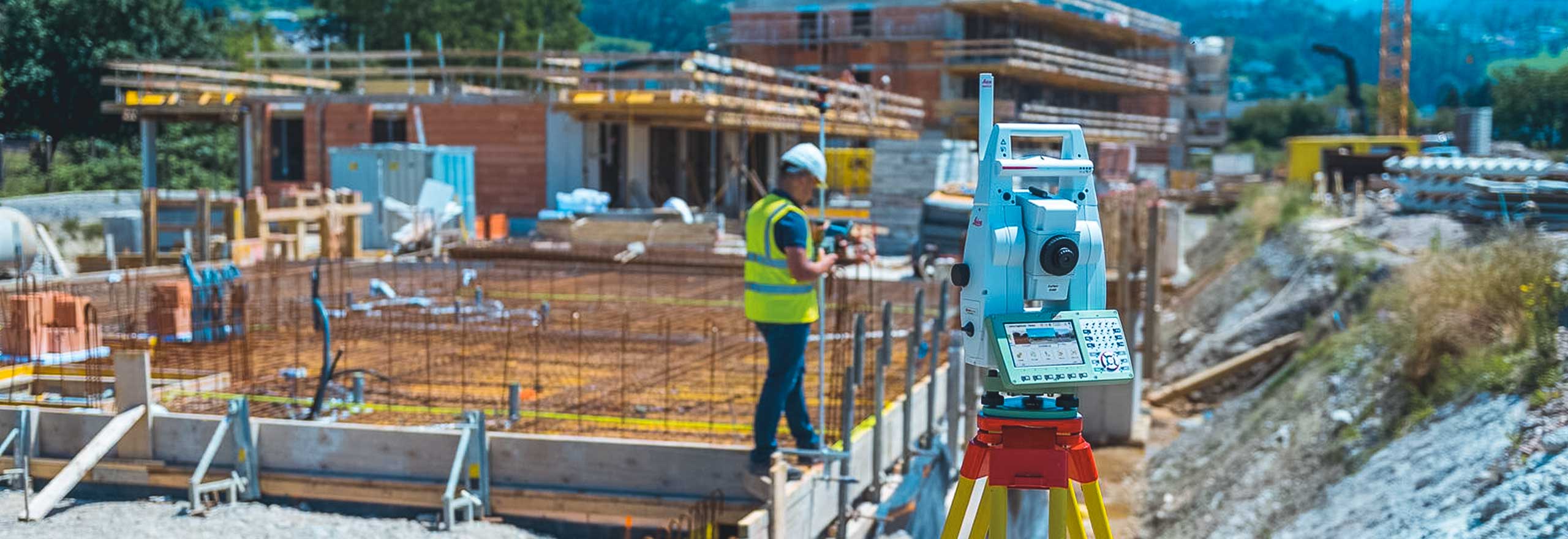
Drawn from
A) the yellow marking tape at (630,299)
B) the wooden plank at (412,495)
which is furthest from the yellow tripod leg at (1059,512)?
the yellow marking tape at (630,299)

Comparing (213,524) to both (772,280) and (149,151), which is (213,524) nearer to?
(772,280)

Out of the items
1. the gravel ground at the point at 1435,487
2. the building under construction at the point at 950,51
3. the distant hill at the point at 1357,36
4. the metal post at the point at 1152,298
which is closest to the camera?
the gravel ground at the point at 1435,487

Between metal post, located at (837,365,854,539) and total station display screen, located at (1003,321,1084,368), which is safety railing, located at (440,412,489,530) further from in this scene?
total station display screen, located at (1003,321,1084,368)

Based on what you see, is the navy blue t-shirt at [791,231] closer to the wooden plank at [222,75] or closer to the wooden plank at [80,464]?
the wooden plank at [80,464]

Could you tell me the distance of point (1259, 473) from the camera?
1095 centimetres

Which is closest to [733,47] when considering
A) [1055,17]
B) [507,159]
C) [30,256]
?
[1055,17]

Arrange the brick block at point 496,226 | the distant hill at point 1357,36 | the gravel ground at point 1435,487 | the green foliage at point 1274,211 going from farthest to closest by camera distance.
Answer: the distant hill at point 1357,36, the green foliage at point 1274,211, the brick block at point 496,226, the gravel ground at point 1435,487

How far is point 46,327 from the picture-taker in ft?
30.8

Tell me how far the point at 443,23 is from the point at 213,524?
51246 mm

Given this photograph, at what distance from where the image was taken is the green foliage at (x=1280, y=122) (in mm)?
78750

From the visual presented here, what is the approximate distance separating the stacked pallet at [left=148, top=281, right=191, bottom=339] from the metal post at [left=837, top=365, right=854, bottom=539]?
6.00 meters

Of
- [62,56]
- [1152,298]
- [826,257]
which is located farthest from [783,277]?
[62,56]

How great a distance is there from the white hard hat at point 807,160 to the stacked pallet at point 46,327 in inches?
213

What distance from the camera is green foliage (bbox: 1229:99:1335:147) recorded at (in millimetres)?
78750
